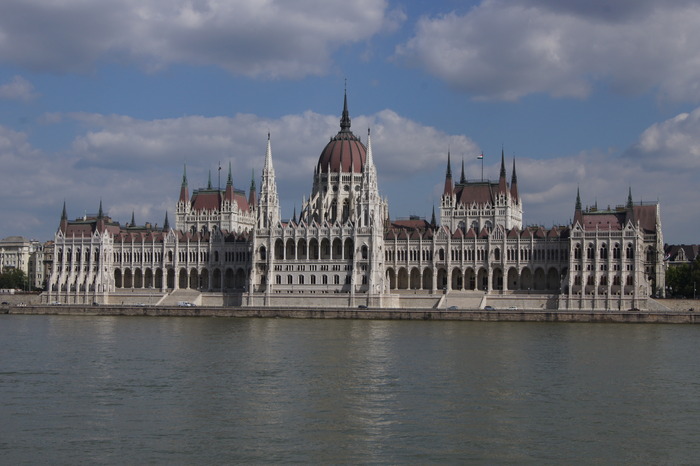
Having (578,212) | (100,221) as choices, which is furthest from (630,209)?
(100,221)

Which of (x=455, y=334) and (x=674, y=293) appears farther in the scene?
(x=674, y=293)

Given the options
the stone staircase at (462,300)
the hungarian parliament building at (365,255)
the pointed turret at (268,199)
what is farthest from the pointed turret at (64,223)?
the stone staircase at (462,300)

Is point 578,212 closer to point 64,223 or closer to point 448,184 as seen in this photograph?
point 448,184

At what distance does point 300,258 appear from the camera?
115562 mm

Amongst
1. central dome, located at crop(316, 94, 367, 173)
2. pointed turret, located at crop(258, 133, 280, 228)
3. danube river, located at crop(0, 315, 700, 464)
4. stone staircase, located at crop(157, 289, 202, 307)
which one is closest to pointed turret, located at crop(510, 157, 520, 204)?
central dome, located at crop(316, 94, 367, 173)

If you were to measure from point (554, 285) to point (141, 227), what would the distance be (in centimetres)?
6033

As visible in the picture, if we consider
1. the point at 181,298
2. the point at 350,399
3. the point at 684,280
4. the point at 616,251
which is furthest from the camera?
the point at 181,298

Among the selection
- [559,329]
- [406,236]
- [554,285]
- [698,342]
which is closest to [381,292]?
[406,236]

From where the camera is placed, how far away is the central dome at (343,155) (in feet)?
411

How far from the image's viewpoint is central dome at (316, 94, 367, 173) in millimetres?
125250

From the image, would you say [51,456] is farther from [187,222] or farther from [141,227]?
[141,227]

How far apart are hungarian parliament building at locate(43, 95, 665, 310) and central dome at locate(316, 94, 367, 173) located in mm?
140

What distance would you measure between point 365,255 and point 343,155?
17824mm

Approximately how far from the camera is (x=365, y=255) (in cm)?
11262
